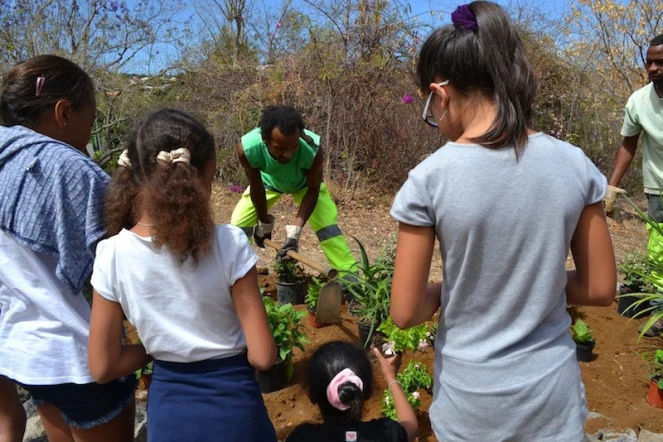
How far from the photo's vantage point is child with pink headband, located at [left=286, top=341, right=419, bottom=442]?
1.67 m

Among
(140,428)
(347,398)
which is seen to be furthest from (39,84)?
(140,428)

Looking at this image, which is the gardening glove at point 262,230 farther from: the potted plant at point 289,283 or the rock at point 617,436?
the rock at point 617,436

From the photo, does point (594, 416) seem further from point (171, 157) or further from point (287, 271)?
point (171, 157)

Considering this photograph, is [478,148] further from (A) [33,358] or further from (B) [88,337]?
(A) [33,358]

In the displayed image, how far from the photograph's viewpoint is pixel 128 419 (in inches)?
74.7

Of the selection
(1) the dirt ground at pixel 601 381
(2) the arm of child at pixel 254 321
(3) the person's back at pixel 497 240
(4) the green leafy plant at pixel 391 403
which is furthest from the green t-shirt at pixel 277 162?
(3) the person's back at pixel 497 240

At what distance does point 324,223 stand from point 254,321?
283 cm

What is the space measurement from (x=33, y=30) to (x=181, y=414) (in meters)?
8.35

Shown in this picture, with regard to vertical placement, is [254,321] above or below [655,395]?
above

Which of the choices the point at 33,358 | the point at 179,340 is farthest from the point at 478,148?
the point at 33,358

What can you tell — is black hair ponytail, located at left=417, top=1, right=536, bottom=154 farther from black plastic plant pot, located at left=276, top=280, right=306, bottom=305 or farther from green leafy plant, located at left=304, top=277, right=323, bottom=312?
black plastic plant pot, located at left=276, top=280, right=306, bottom=305

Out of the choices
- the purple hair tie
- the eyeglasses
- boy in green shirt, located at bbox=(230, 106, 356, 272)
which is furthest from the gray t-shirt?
boy in green shirt, located at bbox=(230, 106, 356, 272)

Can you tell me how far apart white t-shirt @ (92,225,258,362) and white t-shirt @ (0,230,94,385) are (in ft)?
0.89

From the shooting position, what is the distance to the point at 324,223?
442 cm
